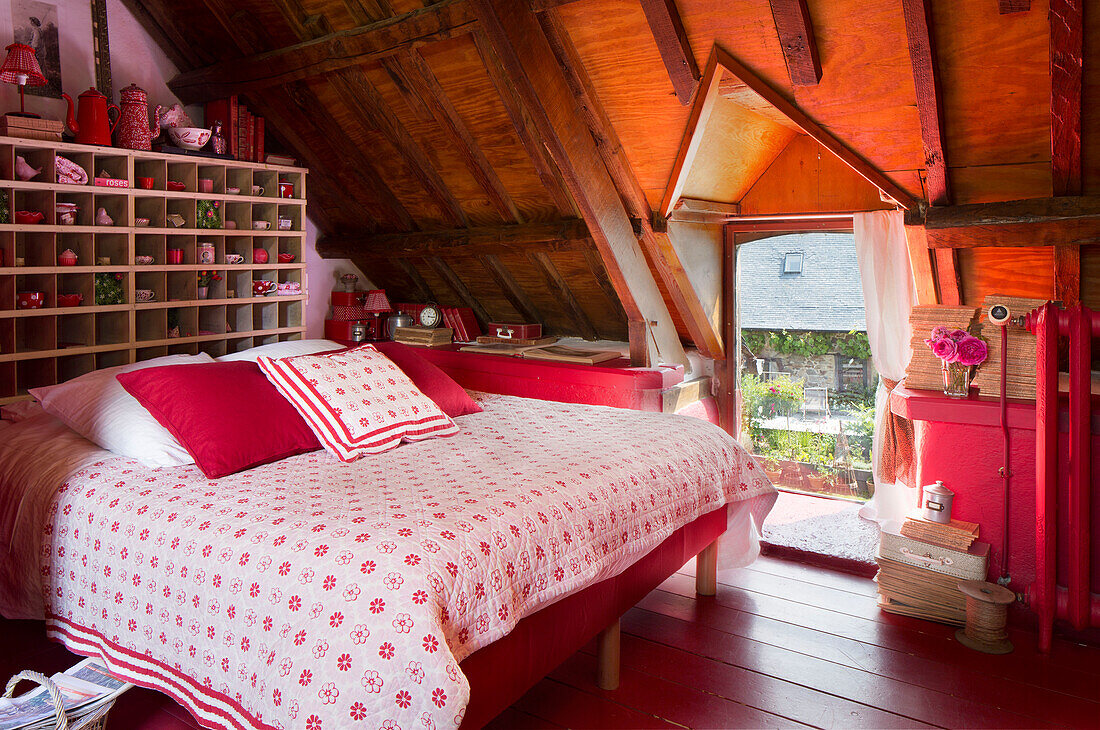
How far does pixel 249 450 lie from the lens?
7.02 feet

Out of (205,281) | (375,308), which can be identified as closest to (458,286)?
(375,308)

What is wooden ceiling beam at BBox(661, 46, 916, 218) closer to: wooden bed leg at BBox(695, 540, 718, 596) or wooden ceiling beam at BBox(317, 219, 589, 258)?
wooden ceiling beam at BBox(317, 219, 589, 258)

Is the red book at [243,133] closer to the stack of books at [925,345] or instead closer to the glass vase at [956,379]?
the stack of books at [925,345]

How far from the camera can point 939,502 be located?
2.76 m

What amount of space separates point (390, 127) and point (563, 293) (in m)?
1.27

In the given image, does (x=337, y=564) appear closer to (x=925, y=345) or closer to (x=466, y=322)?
(x=925, y=345)

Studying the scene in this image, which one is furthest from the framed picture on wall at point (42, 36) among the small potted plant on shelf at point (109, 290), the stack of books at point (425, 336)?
the stack of books at point (425, 336)

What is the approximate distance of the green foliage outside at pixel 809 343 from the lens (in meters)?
3.79

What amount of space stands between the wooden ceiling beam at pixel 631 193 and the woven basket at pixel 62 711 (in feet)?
8.21

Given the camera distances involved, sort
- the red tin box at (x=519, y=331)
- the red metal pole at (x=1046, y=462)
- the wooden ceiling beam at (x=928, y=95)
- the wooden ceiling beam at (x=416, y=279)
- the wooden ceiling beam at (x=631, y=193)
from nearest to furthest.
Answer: the wooden ceiling beam at (x=928, y=95) → the red metal pole at (x=1046, y=462) → the wooden ceiling beam at (x=631, y=193) → the red tin box at (x=519, y=331) → the wooden ceiling beam at (x=416, y=279)

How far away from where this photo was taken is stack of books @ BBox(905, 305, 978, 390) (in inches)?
111

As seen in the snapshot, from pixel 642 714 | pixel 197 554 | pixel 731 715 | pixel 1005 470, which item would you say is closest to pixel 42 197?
pixel 197 554

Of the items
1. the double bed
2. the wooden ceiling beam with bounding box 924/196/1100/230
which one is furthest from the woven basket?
the wooden ceiling beam with bounding box 924/196/1100/230

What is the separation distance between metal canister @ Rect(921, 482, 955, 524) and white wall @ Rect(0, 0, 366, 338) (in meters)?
3.70
